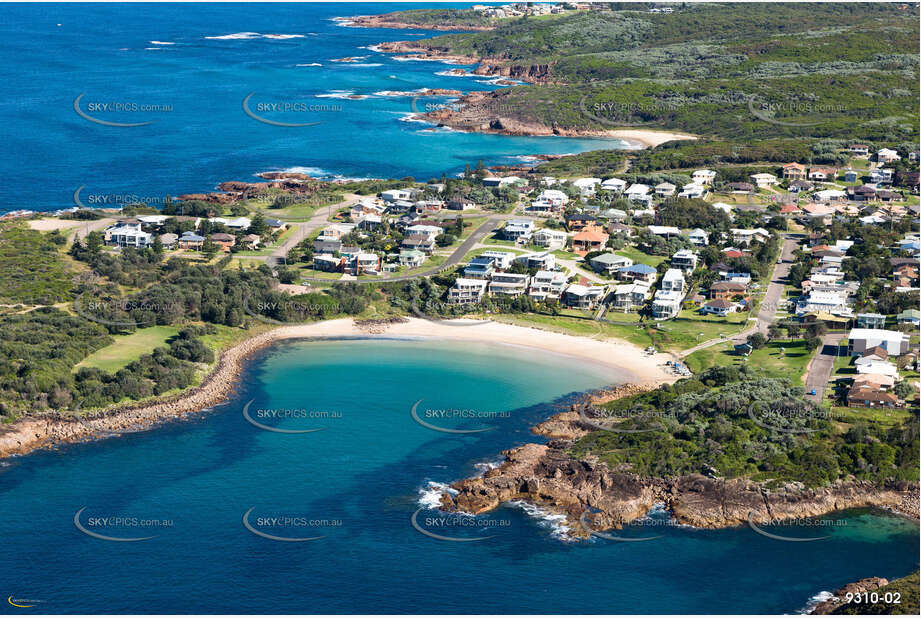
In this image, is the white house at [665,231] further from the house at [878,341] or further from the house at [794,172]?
the house at [878,341]

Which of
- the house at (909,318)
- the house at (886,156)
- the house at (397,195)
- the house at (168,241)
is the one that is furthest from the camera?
the house at (886,156)

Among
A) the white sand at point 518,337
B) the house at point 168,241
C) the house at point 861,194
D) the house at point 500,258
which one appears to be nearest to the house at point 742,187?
the house at point 861,194

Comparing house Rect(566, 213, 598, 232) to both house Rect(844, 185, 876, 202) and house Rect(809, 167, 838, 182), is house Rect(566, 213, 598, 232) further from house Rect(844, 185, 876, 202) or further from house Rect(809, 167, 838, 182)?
house Rect(809, 167, 838, 182)

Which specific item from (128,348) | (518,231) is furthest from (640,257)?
(128,348)

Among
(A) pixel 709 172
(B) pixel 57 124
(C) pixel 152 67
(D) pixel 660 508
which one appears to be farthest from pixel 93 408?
(C) pixel 152 67

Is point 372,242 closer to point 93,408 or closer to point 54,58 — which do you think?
point 93,408

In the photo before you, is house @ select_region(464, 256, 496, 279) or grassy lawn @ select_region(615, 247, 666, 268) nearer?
house @ select_region(464, 256, 496, 279)

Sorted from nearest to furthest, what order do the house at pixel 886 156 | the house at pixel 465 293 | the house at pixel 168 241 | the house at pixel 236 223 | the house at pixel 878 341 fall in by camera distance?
the house at pixel 878 341
the house at pixel 465 293
the house at pixel 168 241
the house at pixel 236 223
the house at pixel 886 156

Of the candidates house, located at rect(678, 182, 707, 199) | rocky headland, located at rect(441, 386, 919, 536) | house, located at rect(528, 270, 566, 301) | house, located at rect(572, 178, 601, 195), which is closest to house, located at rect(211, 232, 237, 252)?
house, located at rect(528, 270, 566, 301)

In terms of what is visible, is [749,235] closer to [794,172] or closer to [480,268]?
[480,268]
